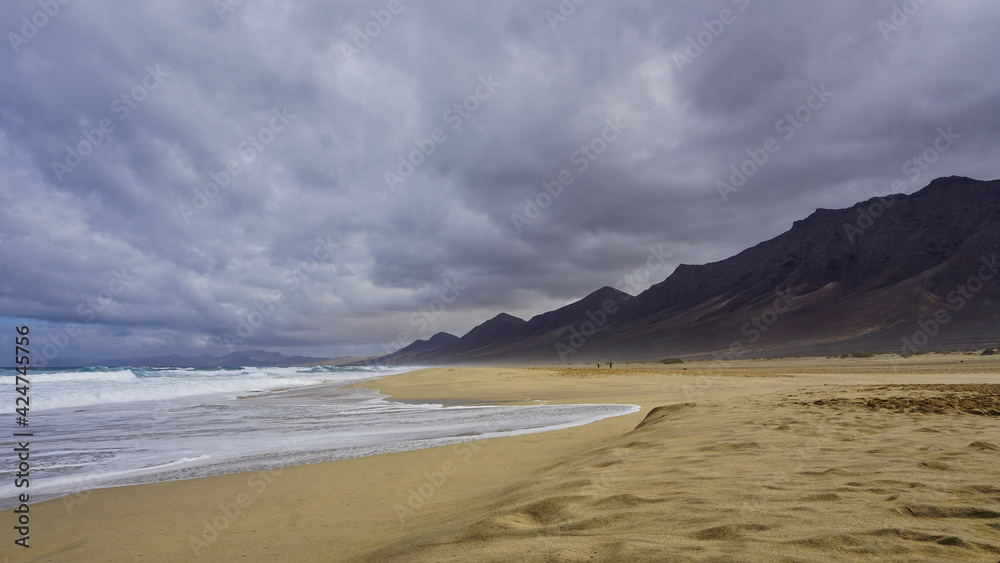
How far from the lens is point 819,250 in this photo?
151000mm

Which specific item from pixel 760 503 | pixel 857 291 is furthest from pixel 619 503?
pixel 857 291

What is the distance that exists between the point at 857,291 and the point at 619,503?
146022mm

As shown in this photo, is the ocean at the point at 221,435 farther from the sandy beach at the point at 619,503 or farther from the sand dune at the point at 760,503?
the sand dune at the point at 760,503

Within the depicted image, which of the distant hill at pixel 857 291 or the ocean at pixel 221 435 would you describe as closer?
the ocean at pixel 221 435

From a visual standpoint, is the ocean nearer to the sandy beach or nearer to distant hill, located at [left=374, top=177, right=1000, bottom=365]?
the sandy beach

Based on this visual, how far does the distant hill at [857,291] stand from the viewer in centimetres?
8481

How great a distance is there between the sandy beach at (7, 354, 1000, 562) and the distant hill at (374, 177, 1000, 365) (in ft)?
248

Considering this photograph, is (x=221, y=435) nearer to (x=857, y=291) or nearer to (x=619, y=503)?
(x=619, y=503)

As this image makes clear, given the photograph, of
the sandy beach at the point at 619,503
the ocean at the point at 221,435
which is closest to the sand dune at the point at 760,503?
the sandy beach at the point at 619,503

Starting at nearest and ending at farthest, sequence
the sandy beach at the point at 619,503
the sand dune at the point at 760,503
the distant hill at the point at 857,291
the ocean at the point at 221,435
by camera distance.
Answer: the sand dune at the point at 760,503 < the sandy beach at the point at 619,503 < the ocean at the point at 221,435 < the distant hill at the point at 857,291

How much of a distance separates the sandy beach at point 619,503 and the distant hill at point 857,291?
248 ft

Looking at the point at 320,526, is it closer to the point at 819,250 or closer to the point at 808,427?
the point at 808,427

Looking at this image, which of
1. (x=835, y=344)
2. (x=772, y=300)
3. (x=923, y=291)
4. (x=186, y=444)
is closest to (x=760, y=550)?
(x=186, y=444)

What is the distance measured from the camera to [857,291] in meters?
119
